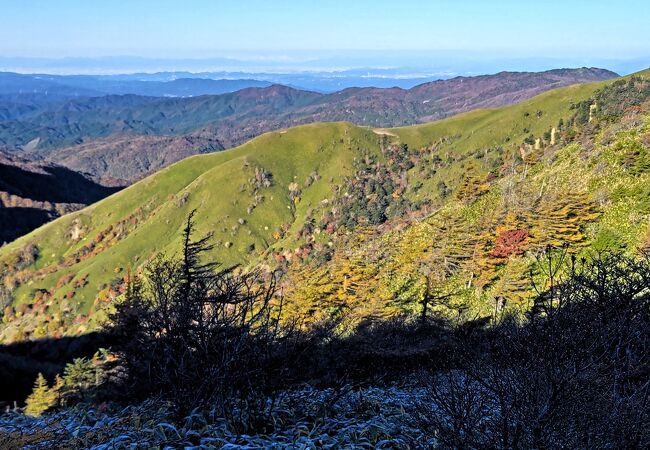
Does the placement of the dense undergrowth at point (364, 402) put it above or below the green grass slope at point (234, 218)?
above

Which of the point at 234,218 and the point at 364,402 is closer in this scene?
the point at 364,402

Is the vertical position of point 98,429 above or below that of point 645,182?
below

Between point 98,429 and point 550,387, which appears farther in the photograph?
point 98,429

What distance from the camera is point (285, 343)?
1087 cm

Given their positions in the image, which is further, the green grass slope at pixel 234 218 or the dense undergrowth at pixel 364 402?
the green grass slope at pixel 234 218

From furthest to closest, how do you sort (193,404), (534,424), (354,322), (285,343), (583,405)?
(354,322)
(285,343)
(193,404)
(583,405)
(534,424)

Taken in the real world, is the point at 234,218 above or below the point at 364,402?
below

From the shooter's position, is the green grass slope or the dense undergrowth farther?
the green grass slope

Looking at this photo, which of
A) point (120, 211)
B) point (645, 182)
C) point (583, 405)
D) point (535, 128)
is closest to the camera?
point (583, 405)

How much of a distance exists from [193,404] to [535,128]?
191 meters

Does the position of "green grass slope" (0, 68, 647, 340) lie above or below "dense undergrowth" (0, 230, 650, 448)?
below

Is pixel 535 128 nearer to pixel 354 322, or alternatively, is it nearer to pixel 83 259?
pixel 354 322

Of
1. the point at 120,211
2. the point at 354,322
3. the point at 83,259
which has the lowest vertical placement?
the point at 83,259

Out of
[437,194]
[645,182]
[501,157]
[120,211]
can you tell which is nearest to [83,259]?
[120,211]
